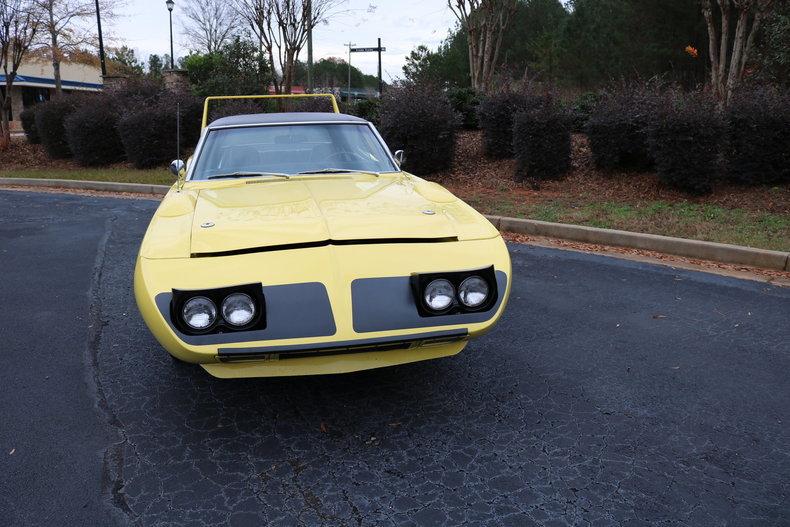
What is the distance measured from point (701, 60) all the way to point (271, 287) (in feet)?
88.5

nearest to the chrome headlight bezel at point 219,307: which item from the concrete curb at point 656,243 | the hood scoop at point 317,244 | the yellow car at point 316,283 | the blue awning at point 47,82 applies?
the yellow car at point 316,283

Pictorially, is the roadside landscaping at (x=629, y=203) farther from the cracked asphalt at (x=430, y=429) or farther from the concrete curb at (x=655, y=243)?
the cracked asphalt at (x=430, y=429)

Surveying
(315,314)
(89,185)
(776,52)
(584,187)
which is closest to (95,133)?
(89,185)

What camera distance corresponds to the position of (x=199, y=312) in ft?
8.30

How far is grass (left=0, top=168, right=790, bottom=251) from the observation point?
6883mm

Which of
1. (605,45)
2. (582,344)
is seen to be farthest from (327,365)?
(605,45)

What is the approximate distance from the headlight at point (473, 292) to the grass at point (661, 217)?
488cm

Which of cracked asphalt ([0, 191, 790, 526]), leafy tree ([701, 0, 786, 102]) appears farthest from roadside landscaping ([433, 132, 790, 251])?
cracked asphalt ([0, 191, 790, 526])

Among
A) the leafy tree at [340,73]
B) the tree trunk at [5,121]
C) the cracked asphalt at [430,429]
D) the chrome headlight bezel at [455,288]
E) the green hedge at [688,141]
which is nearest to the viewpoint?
the cracked asphalt at [430,429]

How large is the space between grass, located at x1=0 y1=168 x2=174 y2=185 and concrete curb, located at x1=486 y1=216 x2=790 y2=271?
7973 mm

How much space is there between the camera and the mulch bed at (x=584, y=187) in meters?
8.73

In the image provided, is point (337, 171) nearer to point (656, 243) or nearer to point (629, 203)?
point (656, 243)

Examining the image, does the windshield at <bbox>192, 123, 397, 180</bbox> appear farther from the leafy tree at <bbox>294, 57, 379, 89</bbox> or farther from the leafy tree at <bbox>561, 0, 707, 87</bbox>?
the leafy tree at <bbox>294, 57, 379, 89</bbox>

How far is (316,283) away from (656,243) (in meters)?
5.31
